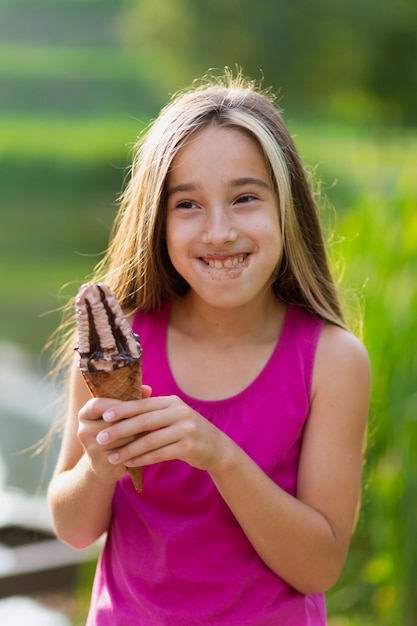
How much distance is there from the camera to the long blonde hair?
197cm

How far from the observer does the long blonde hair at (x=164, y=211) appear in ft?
6.45

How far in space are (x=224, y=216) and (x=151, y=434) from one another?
475 mm

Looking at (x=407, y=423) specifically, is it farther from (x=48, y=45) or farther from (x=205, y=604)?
(x=48, y=45)

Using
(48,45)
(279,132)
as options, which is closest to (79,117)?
(48,45)

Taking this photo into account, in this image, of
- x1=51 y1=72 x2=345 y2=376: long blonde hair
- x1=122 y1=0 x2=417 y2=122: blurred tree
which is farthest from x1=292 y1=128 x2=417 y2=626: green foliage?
x1=122 y1=0 x2=417 y2=122: blurred tree

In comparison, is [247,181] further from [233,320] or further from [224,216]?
[233,320]

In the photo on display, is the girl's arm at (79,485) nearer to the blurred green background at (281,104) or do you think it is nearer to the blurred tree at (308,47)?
the blurred green background at (281,104)

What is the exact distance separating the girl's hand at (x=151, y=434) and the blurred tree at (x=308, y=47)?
18782 mm

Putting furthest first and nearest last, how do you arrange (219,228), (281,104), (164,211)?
1. (281,104)
2. (164,211)
3. (219,228)

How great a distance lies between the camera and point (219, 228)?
1.85 metres

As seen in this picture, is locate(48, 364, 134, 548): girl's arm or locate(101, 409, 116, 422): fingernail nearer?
locate(101, 409, 116, 422): fingernail

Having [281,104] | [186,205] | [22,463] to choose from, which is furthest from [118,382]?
[281,104]

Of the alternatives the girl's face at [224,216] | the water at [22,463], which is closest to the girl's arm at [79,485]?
the water at [22,463]

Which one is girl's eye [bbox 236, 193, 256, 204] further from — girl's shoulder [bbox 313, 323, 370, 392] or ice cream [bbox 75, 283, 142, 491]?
ice cream [bbox 75, 283, 142, 491]
